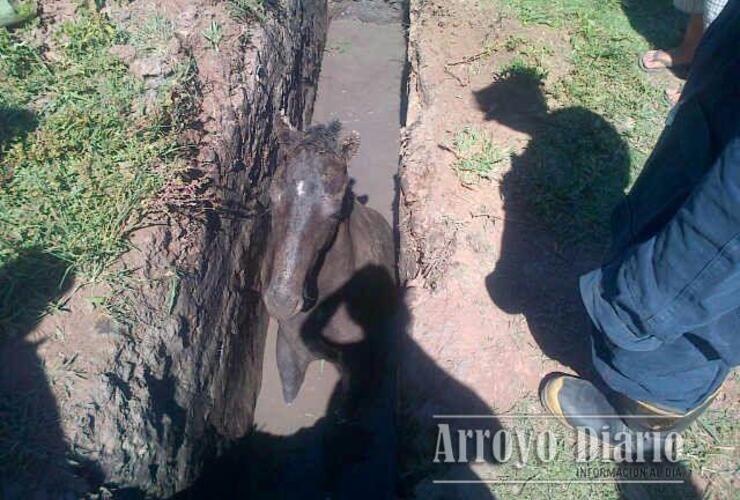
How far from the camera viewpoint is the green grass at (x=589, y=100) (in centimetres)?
454

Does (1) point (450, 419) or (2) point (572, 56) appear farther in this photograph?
(2) point (572, 56)

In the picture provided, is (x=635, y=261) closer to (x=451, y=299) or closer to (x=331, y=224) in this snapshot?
(x=451, y=299)

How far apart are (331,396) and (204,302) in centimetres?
164

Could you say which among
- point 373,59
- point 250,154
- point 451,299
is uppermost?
point 373,59

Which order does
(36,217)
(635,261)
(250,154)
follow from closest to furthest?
(635,261), (36,217), (250,154)

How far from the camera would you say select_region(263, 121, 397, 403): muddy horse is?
376 cm

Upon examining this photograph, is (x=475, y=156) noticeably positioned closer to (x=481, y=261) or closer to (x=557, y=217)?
(x=557, y=217)

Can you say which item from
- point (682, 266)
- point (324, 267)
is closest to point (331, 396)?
point (324, 267)

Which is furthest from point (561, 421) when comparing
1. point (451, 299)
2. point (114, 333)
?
point (114, 333)

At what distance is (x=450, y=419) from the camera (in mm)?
3432

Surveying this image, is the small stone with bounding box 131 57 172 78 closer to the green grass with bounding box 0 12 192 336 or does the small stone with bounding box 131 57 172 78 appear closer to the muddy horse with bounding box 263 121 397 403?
the green grass with bounding box 0 12 192 336

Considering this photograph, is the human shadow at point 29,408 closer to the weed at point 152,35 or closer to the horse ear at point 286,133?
the horse ear at point 286,133

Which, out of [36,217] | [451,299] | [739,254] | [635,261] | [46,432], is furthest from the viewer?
[451,299]

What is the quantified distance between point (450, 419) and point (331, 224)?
1626mm
